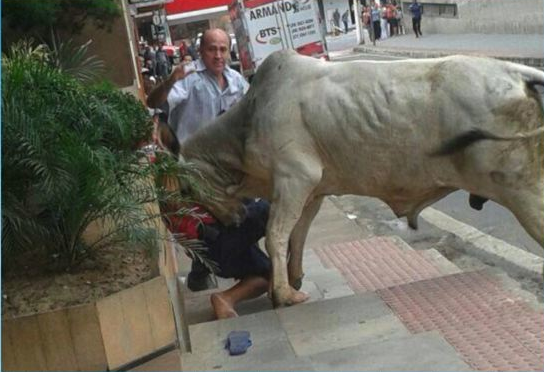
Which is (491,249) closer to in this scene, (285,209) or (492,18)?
(285,209)

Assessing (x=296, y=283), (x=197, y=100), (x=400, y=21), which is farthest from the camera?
(x=400, y=21)

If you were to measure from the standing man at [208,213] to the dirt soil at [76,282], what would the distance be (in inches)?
43.4

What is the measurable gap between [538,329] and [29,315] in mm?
2497

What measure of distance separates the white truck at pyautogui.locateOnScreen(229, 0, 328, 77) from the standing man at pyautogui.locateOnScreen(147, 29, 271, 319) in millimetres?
8285

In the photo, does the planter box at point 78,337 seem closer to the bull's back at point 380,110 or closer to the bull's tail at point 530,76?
the bull's back at point 380,110

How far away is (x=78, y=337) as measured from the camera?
11.9 feet

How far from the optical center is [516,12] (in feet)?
85.6

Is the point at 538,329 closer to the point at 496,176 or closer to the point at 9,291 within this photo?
the point at 496,176

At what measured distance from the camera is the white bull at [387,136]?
4.66m

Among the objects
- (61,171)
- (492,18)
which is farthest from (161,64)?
(61,171)

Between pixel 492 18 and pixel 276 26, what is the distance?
15794 mm

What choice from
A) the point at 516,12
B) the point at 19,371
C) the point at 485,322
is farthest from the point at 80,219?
the point at 516,12

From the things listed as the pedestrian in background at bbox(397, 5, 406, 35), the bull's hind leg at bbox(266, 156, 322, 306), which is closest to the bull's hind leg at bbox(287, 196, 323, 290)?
the bull's hind leg at bbox(266, 156, 322, 306)

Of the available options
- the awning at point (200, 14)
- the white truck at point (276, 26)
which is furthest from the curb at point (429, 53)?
the awning at point (200, 14)
